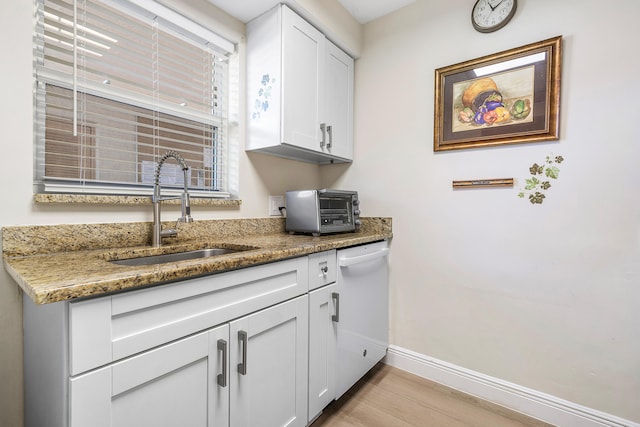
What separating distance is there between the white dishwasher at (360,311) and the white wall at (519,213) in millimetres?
162

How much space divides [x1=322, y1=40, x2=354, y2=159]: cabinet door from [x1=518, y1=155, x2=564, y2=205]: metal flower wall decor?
112 cm

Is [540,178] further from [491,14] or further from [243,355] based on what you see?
[243,355]

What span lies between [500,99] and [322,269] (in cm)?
136

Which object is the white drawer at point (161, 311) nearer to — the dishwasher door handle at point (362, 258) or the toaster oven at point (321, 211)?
the dishwasher door handle at point (362, 258)

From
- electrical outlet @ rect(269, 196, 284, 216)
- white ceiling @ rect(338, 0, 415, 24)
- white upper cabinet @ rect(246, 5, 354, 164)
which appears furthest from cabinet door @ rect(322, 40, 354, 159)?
electrical outlet @ rect(269, 196, 284, 216)

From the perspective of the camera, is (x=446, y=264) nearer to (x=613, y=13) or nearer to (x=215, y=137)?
(x=613, y=13)

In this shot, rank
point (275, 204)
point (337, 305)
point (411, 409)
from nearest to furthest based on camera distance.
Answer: point (337, 305)
point (411, 409)
point (275, 204)

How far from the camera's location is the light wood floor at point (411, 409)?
149cm

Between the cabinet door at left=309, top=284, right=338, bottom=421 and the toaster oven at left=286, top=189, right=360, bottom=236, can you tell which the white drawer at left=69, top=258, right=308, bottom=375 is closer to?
the cabinet door at left=309, top=284, right=338, bottom=421

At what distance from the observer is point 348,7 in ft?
6.49

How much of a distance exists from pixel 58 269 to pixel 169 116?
0.99 metres

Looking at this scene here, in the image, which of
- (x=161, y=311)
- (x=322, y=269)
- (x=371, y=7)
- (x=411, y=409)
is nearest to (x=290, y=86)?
(x=371, y=7)

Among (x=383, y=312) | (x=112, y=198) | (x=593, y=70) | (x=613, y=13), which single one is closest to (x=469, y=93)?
(x=593, y=70)

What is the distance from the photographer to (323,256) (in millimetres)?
1433
